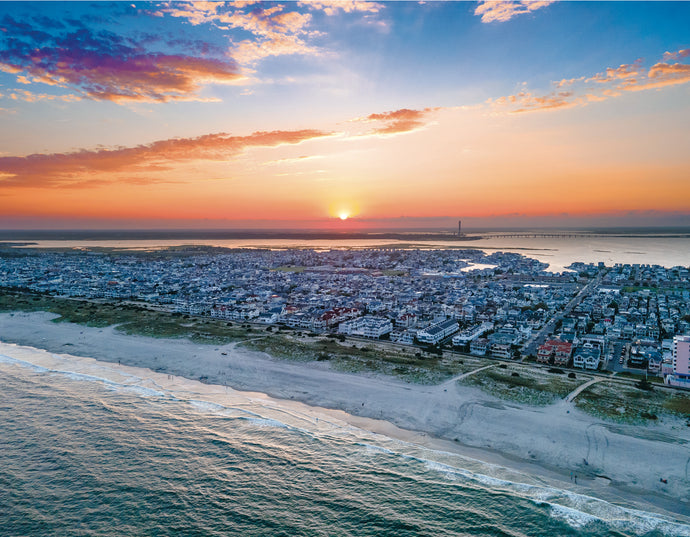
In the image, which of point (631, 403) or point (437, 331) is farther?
point (437, 331)

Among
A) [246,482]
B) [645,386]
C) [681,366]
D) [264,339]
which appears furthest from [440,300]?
[246,482]

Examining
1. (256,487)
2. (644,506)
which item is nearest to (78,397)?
(256,487)

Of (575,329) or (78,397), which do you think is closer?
(78,397)

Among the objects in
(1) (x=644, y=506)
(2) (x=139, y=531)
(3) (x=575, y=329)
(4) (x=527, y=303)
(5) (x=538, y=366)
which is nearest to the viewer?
(2) (x=139, y=531)

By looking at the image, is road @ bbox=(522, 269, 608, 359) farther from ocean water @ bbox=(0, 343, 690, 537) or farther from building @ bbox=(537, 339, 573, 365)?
ocean water @ bbox=(0, 343, 690, 537)

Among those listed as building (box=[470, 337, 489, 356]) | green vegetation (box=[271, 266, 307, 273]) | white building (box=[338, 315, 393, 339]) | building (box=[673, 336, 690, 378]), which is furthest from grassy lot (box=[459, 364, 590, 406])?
green vegetation (box=[271, 266, 307, 273])

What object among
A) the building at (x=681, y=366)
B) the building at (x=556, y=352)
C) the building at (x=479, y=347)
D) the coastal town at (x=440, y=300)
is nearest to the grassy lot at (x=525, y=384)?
the building at (x=556, y=352)

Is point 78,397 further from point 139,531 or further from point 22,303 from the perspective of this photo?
point 22,303

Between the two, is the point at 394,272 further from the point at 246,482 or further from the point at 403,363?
the point at 246,482
